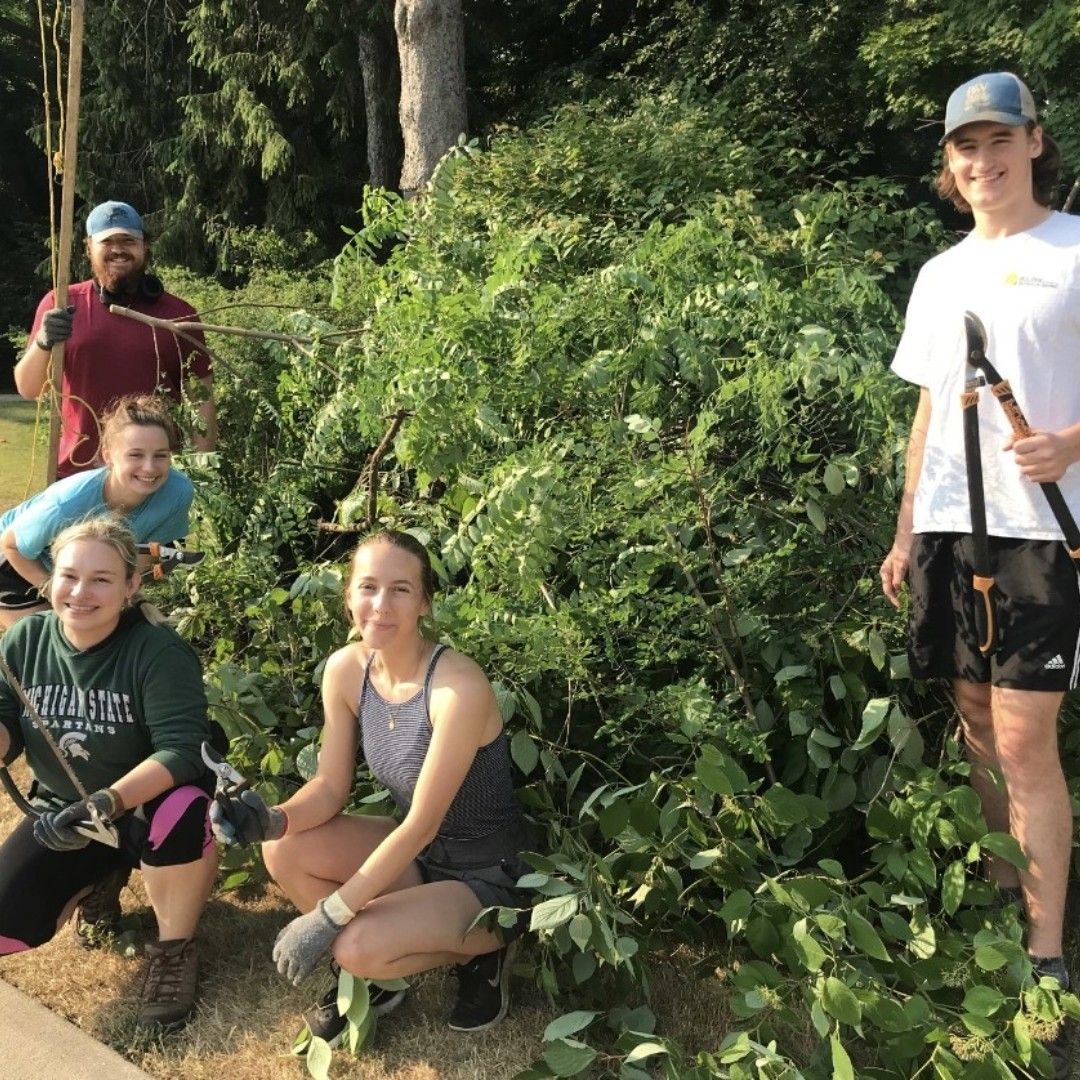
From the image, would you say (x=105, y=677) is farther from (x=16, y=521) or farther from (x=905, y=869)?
(x=905, y=869)

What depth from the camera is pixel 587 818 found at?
9.68ft

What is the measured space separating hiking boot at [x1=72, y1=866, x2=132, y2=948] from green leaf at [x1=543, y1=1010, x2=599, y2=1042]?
4.15 feet

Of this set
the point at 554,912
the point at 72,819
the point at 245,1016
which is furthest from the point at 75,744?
the point at 554,912

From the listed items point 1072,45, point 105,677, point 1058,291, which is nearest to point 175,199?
point 1072,45

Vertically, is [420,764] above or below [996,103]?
below

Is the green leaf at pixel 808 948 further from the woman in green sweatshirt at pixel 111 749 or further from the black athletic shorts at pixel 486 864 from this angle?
the woman in green sweatshirt at pixel 111 749

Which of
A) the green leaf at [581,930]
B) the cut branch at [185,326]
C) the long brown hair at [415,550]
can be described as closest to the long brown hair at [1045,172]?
the long brown hair at [415,550]

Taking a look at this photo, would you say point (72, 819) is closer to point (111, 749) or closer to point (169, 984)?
point (111, 749)

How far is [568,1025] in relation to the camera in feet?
7.65

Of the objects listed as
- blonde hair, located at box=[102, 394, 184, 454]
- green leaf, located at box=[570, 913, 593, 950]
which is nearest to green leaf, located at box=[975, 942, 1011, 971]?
green leaf, located at box=[570, 913, 593, 950]

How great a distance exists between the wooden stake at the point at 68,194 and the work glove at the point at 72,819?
125 cm

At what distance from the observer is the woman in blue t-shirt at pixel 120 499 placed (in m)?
3.31

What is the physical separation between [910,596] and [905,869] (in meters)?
0.61

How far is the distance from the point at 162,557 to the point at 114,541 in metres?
0.35
